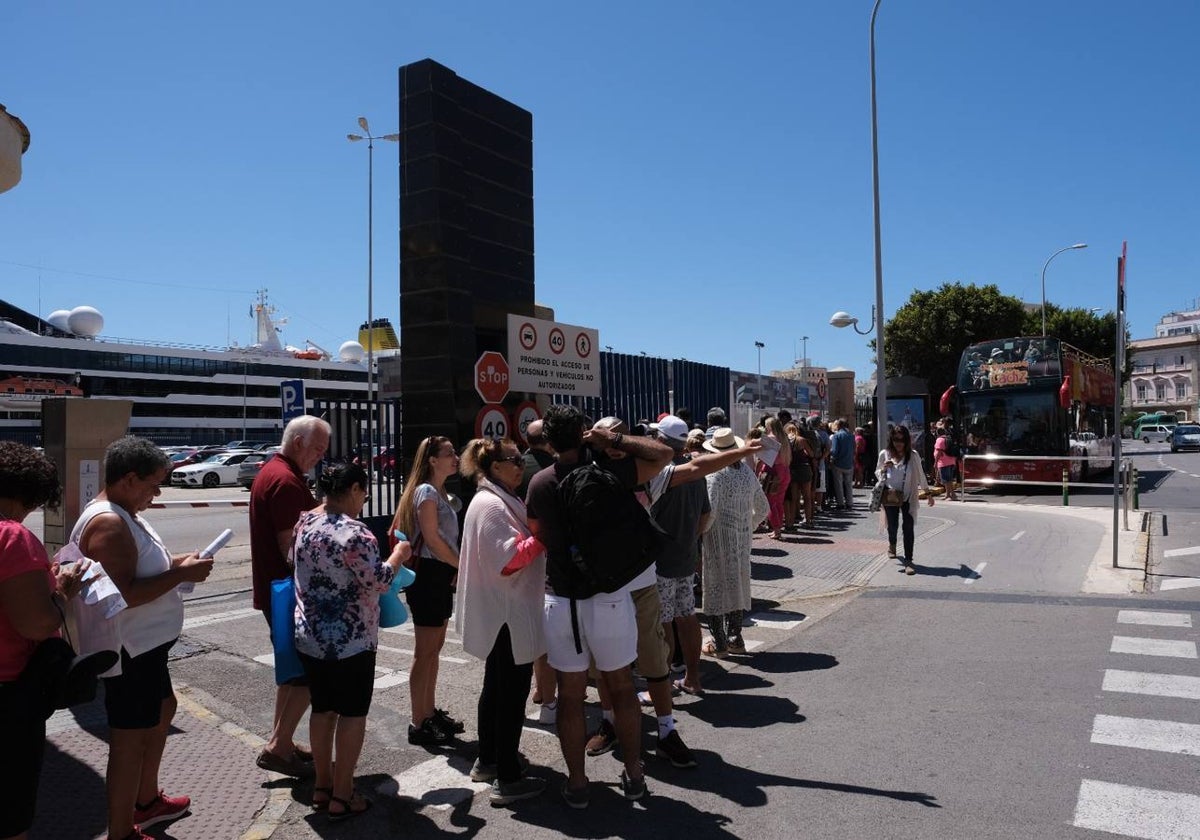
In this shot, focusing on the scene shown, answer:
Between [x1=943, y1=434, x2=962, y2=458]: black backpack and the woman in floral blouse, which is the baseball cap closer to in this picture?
the woman in floral blouse

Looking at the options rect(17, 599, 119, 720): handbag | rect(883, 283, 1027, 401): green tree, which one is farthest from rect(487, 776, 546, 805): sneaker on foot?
rect(883, 283, 1027, 401): green tree

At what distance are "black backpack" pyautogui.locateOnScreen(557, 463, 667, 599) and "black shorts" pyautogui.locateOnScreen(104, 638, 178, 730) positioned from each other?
1.83 metres

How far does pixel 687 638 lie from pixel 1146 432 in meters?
78.9

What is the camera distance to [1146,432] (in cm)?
7019

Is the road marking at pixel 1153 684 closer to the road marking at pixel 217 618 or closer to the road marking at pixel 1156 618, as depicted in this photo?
the road marking at pixel 1156 618

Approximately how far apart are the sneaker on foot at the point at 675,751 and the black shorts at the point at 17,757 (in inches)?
113

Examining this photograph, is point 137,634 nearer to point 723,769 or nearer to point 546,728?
point 546,728

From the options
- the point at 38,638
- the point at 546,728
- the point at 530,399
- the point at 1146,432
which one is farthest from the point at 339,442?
the point at 1146,432

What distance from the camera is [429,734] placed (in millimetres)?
4875

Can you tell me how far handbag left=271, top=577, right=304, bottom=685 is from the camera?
157 inches

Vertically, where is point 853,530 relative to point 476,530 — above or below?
below

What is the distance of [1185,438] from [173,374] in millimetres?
82943

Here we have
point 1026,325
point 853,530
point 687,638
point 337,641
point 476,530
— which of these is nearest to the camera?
point 337,641

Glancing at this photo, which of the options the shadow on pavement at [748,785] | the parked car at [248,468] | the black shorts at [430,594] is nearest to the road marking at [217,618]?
the black shorts at [430,594]
